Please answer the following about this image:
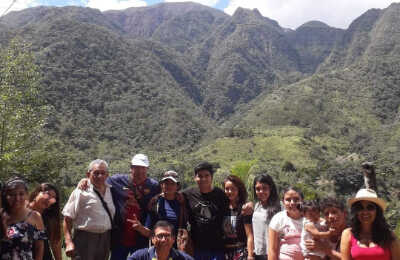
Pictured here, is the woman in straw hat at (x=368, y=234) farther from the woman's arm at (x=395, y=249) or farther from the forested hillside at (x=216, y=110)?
the forested hillside at (x=216, y=110)

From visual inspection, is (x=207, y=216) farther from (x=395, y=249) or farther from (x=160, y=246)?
(x=395, y=249)

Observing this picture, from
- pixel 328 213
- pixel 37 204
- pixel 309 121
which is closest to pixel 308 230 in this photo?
pixel 328 213

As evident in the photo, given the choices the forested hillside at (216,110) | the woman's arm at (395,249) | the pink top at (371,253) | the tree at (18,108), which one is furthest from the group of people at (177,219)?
the tree at (18,108)

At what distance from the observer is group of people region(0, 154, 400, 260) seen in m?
3.54

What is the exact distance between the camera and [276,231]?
3.78 meters

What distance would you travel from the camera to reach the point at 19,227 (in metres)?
3.28

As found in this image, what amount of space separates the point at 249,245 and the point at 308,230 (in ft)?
2.32

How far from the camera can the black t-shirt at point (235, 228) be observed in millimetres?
4195

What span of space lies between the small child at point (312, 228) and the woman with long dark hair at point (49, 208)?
2572 mm

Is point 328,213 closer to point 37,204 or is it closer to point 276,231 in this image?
point 276,231

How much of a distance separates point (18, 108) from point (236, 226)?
11.9m

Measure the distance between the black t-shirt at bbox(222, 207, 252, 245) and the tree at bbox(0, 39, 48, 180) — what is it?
34.1ft

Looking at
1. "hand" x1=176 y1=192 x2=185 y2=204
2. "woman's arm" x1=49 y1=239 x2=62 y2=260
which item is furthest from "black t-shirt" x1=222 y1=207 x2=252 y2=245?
"woman's arm" x1=49 y1=239 x2=62 y2=260

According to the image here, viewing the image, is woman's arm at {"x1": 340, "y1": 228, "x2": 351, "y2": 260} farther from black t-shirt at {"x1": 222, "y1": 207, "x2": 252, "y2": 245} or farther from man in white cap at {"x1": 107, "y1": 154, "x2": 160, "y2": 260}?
man in white cap at {"x1": 107, "y1": 154, "x2": 160, "y2": 260}
